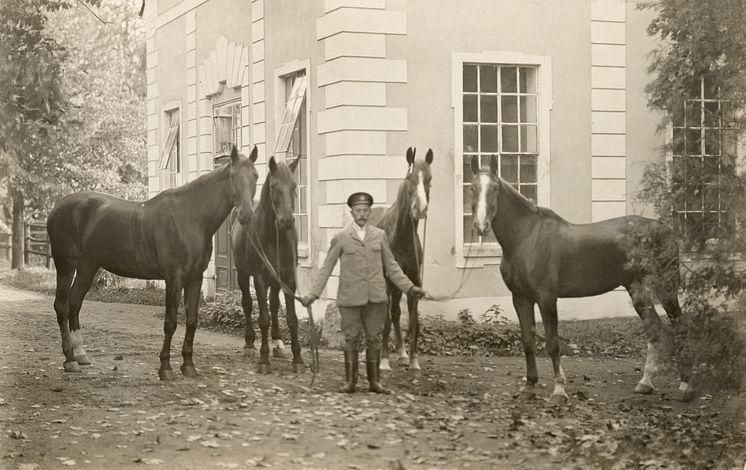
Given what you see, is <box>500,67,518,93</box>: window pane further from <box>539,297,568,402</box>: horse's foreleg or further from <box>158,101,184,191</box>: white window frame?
<box>158,101,184,191</box>: white window frame

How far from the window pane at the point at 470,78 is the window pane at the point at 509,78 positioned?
0.34 m

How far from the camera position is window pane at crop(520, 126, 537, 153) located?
1031 centimetres

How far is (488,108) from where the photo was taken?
10.6 m

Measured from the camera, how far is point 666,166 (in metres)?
7.77

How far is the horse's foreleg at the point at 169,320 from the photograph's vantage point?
9.27 meters

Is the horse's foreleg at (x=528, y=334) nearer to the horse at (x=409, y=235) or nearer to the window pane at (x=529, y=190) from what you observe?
the horse at (x=409, y=235)

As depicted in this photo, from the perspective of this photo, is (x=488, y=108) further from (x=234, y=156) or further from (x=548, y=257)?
(x=234, y=156)

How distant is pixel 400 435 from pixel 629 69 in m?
4.92

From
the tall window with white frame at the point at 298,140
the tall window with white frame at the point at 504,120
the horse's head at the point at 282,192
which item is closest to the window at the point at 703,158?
the tall window with white frame at the point at 504,120

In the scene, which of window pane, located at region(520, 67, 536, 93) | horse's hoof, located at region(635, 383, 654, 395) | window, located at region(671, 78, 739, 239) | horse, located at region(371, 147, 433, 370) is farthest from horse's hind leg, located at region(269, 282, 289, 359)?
window, located at region(671, 78, 739, 239)

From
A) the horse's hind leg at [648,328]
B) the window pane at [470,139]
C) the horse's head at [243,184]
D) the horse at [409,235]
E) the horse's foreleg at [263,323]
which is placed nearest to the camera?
the horse's hind leg at [648,328]

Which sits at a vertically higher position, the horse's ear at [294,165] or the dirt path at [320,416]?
the horse's ear at [294,165]

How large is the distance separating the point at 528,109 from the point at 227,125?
325 cm

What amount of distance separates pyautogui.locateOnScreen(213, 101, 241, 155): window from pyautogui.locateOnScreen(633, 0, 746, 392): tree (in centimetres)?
474
